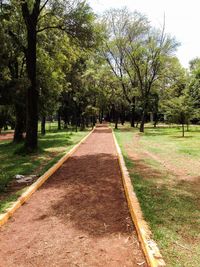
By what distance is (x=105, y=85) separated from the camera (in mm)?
44719

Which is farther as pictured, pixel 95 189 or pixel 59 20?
pixel 59 20

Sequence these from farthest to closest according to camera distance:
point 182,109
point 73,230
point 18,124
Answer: point 182,109, point 18,124, point 73,230

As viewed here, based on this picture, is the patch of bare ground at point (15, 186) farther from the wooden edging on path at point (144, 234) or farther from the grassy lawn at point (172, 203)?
the grassy lawn at point (172, 203)

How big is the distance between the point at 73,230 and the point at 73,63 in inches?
1232

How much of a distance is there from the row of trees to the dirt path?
7.67 metres

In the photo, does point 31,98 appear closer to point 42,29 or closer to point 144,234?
point 42,29

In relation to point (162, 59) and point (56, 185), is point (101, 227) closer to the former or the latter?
point (56, 185)

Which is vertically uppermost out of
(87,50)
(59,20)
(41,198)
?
(59,20)

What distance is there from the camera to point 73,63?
3494 cm

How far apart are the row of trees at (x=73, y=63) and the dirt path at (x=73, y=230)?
7.67 m

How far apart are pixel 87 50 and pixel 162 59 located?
18956 mm

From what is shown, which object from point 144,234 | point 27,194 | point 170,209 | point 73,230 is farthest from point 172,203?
point 27,194

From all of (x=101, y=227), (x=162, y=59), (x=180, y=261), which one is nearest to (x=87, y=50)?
(x=101, y=227)

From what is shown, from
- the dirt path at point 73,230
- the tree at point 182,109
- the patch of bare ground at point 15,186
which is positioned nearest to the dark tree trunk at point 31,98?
the patch of bare ground at point 15,186
